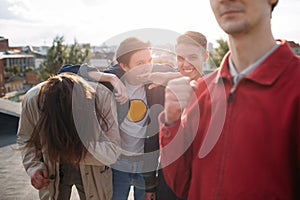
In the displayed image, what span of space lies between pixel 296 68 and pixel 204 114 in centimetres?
28

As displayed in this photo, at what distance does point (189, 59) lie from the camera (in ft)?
6.21

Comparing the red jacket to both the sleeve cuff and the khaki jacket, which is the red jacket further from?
the khaki jacket

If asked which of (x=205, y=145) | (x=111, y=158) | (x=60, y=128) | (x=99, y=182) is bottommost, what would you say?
(x=99, y=182)

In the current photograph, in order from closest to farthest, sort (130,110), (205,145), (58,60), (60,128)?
(205,145)
(60,128)
(130,110)
(58,60)

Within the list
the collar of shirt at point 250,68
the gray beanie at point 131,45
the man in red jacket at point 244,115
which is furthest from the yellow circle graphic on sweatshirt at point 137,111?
the collar of shirt at point 250,68

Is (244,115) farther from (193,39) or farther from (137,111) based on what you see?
(137,111)

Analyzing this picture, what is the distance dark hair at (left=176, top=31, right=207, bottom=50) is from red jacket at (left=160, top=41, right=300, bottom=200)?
845mm

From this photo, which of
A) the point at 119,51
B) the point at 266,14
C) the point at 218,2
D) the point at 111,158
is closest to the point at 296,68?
the point at 266,14

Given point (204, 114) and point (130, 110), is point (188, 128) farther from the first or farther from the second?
point (130, 110)

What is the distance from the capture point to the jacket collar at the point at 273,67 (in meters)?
0.94

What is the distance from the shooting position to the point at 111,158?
1.94 meters

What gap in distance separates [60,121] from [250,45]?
3.74ft

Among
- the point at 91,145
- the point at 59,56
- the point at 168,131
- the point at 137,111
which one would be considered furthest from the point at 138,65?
the point at 59,56

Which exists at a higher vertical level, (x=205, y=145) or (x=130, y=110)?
(x=205, y=145)
